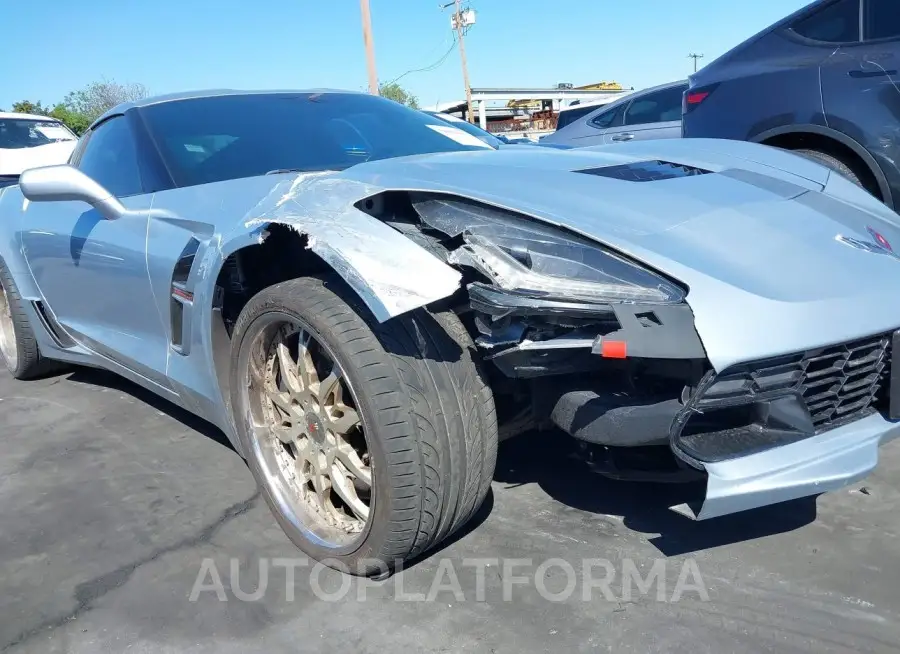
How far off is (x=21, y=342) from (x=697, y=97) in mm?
4178

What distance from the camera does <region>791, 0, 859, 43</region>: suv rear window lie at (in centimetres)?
410

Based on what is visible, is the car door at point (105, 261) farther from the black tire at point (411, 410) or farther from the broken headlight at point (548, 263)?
the broken headlight at point (548, 263)

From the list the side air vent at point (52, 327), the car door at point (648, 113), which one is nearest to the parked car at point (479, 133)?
the side air vent at point (52, 327)

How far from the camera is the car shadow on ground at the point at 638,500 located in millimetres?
2229

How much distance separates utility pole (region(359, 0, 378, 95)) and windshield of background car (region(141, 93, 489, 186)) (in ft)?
38.3

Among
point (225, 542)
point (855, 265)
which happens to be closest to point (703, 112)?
point (855, 265)

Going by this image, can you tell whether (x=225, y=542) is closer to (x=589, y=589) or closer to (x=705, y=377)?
(x=589, y=589)

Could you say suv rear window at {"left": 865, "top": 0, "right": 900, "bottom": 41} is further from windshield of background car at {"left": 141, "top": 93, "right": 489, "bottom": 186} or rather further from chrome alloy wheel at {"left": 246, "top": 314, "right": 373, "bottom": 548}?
chrome alloy wheel at {"left": 246, "top": 314, "right": 373, "bottom": 548}

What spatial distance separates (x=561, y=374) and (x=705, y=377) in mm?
371

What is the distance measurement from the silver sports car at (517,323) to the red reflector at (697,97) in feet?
7.30

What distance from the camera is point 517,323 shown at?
5.84ft

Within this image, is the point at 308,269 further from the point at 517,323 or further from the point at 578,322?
the point at 578,322

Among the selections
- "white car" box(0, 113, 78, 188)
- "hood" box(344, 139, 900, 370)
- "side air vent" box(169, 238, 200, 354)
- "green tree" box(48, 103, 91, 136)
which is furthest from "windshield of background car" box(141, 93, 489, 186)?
"green tree" box(48, 103, 91, 136)

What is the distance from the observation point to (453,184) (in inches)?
77.8
